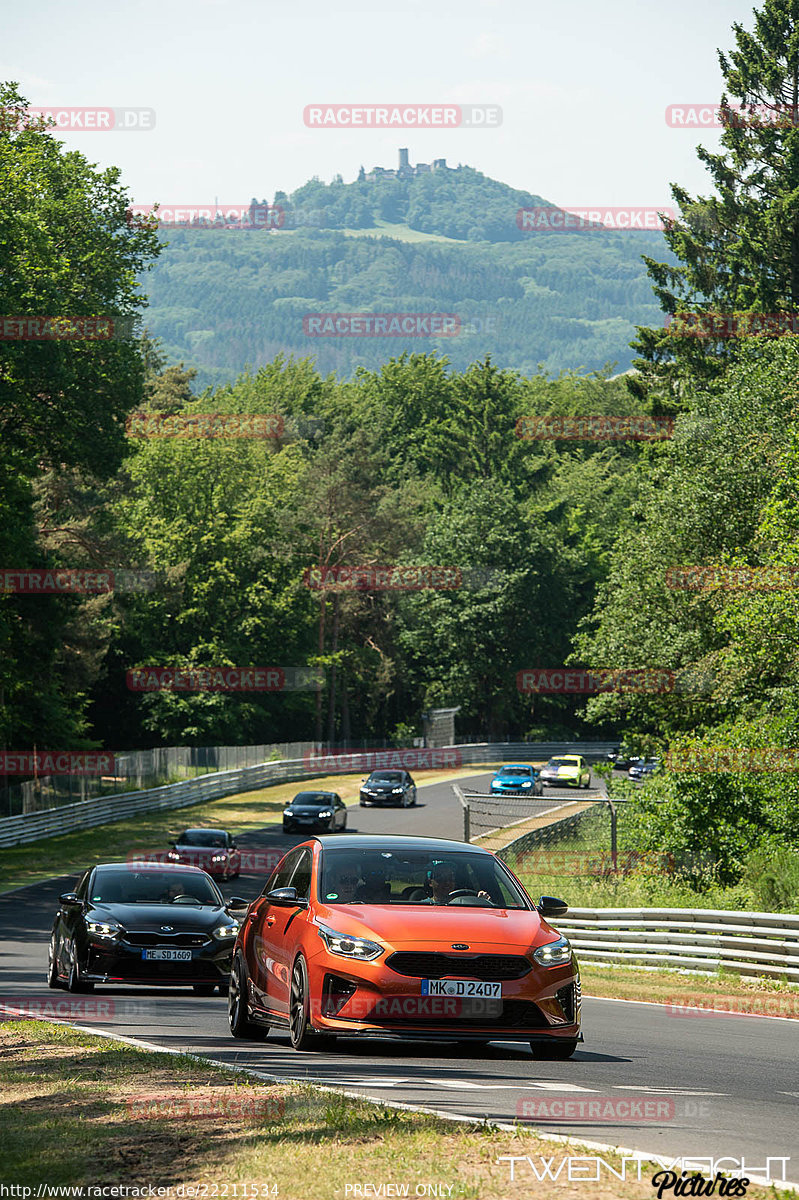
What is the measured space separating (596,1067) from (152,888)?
24.9 feet

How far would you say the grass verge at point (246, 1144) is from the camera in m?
6.20

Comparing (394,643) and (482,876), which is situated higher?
(482,876)

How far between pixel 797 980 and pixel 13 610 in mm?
33024

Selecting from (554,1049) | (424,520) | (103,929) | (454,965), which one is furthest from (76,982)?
(424,520)

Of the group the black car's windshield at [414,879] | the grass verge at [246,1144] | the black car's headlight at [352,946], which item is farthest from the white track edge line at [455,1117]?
the black car's windshield at [414,879]

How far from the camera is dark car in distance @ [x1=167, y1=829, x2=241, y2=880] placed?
38.2 meters

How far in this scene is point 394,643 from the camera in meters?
94.6

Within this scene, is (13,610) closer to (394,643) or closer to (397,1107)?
(397,1107)

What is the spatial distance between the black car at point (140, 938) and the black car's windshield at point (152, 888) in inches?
0.4

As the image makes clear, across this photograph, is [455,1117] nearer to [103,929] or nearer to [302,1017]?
[302,1017]

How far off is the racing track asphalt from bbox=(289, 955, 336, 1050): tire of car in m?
0.13

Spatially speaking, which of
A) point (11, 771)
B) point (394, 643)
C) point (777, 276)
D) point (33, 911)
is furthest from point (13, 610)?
point (394, 643)

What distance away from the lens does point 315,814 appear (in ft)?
167

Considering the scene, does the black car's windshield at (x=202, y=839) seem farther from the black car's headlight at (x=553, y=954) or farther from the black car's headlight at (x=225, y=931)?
the black car's headlight at (x=553, y=954)
